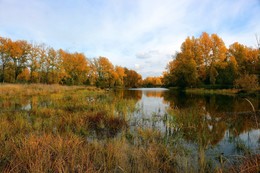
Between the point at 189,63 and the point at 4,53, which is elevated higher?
the point at 4,53

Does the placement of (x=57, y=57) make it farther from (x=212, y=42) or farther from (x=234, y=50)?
(x=234, y=50)

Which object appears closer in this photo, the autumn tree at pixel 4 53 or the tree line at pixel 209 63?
the autumn tree at pixel 4 53

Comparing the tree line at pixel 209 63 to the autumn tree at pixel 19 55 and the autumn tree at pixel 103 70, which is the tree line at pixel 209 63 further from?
the autumn tree at pixel 19 55

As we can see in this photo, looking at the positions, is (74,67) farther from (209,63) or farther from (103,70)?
(209,63)

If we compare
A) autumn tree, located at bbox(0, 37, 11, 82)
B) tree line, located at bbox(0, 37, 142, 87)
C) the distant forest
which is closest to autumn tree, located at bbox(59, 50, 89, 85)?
tree line, located at bbox(0, 37, 142, 87)

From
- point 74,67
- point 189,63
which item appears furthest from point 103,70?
point 189,63

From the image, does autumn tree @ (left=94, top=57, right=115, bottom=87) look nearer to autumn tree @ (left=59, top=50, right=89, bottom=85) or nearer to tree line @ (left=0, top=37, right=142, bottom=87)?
autumn tree @ (left=59, top=50, right=89, bottom=85)

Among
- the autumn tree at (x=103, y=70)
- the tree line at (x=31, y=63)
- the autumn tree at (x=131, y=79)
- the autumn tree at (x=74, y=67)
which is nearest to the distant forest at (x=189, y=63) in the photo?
the tree line at (x=31, y=63)

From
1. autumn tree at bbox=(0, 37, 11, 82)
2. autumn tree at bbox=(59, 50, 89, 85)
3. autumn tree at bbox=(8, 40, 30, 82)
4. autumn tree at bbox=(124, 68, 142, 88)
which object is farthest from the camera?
autumn tree at bbox=(124, 68, 142, 88)

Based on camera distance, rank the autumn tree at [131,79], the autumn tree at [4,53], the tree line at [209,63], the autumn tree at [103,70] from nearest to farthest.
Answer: the autumn tree at [4,53], the tree line at [209,63], the autumn tree at [103,70], the autumn tree at [131,79]

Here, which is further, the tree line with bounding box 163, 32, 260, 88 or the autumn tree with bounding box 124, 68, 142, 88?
Answer: the autumn tree with bounding box 124, 68, 142, 88

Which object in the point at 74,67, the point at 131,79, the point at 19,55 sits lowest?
the point at 131,79

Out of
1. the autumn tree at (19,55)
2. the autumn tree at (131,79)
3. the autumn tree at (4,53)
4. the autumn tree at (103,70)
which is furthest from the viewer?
the autumn tree at (131,79)

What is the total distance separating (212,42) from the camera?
123ft
